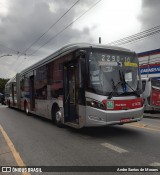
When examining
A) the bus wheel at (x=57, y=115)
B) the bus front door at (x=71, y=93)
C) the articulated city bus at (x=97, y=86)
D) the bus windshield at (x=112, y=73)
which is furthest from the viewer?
the bus wheel at (x=57, y=115)

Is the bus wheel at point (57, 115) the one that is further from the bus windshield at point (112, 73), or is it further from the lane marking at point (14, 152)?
the bus windshield at point (112, 73)

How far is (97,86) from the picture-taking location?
958 cm

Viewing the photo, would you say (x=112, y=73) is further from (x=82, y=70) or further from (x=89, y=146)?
(x=89, y=146)

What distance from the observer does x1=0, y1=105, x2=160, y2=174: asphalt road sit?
690 centimetres

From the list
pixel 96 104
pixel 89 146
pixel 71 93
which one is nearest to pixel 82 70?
pixel 96 104

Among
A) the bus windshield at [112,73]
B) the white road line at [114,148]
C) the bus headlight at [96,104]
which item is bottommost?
the white road line at [114,148]

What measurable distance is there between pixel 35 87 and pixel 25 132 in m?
4.88

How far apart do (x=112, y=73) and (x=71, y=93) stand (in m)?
1.89

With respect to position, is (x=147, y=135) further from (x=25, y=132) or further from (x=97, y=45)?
(x=25, y=132)

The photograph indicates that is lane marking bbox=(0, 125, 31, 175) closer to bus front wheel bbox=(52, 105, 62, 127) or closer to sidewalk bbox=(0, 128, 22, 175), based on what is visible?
sidewalk bbox=(0, 128, 22, 175)

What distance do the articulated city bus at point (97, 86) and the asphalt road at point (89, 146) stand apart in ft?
1.81

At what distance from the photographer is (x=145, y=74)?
29.1 meters

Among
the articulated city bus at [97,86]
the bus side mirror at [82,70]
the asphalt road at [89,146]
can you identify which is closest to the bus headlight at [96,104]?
the articulated city bus at [97,86]

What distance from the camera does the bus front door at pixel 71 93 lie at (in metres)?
10.6
